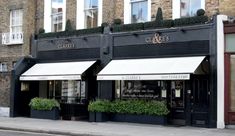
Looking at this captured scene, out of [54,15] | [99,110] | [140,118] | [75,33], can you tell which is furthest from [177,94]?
[54,15]

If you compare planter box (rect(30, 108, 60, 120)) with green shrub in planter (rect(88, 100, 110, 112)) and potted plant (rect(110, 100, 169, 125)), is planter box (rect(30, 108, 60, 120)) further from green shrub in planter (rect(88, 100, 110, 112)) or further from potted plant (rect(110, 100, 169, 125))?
potted plant (rect(110, 100, 169, 125))

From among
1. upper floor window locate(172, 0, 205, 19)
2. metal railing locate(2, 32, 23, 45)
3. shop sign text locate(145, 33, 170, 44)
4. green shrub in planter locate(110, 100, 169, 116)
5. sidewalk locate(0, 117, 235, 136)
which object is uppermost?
upper floor window locate(172, 0, 205, 19)

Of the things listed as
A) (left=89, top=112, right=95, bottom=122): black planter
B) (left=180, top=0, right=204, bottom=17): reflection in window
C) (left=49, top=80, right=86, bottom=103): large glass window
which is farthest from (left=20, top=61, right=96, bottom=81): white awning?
(left=180, top=0, right=204, bottom=17): reflection in window

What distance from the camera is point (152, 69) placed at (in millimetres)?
21547

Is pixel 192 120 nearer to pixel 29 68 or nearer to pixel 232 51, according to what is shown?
pixel 232 51

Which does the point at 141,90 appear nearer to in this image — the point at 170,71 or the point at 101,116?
the point at 101,116

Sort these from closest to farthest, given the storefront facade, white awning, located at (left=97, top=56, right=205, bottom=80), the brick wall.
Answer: white awning, located at (left=97, top=56, right=205, bottom=80) < the storefront facade < the brick wall

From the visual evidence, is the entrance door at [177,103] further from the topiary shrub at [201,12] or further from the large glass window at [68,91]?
the large glass window at [68,91]

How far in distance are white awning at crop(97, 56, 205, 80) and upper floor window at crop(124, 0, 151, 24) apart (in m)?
2.12

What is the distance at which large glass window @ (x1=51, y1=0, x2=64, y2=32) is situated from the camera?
2747 centimetres

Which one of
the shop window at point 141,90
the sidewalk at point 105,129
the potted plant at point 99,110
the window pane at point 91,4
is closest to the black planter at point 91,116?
the potted plant at point 99,110

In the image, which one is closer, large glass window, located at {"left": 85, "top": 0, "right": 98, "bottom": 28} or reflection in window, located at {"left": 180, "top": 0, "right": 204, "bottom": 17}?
reflection in window, located at {"left": 180, "top": 0, "right": 204, "bottom": 17}

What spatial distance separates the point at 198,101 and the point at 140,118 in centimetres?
288

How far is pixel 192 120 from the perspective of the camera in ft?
69.4
